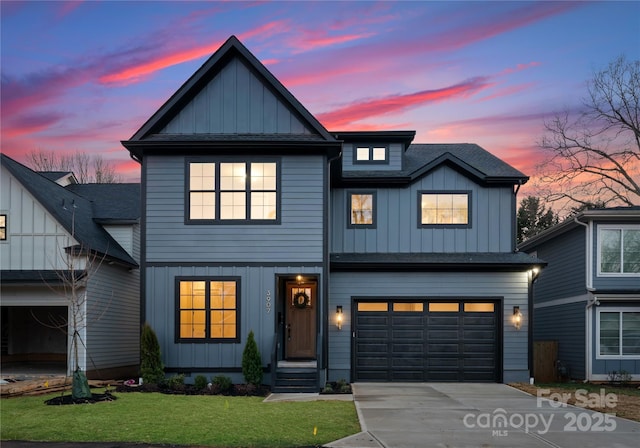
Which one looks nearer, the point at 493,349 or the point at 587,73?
the point at 493,349

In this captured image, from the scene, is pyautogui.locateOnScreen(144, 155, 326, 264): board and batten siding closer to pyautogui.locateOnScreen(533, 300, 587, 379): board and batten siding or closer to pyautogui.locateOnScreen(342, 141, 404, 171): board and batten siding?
pyautogui.locateOnScreen(342, 141, 404, 171): board and batten siding

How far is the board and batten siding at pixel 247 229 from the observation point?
16344 mm

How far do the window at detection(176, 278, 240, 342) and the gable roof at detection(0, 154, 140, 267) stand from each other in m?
3.38

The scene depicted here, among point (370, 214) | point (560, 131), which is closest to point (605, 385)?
point (370, 214)

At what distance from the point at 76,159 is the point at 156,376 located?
33674mm

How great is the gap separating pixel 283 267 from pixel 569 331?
10714 millimetres

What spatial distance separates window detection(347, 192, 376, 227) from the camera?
63.2 ft

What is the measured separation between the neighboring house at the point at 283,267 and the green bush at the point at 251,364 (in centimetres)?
40

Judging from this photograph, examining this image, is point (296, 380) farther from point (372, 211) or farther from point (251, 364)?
point (372, 211)

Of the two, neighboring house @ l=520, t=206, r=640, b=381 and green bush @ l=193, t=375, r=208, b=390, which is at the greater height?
neighboring house @ l=520, t=206, r=640, b=381

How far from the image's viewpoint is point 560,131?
33375 mm

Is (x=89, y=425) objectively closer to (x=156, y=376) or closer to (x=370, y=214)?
(x=156, y=376)

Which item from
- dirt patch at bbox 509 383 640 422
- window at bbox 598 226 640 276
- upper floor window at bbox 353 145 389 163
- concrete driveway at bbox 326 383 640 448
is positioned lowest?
dirt patch at bbox 509 383 640 422

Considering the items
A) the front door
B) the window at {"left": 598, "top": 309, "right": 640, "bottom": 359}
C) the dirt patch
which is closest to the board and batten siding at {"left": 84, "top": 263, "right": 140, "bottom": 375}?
the front door
